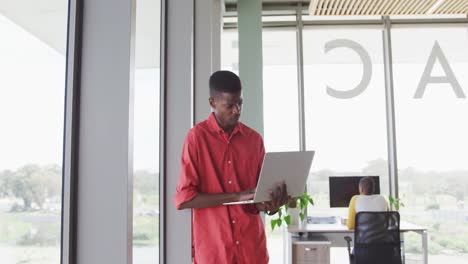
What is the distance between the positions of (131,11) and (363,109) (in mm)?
4206

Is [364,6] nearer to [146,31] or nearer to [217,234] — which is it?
[146,31]

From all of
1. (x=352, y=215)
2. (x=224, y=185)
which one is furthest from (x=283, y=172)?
(x=352, y=215)

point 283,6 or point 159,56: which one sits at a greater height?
point 283,6

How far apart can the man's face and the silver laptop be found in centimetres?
29

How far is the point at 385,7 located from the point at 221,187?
145 inches

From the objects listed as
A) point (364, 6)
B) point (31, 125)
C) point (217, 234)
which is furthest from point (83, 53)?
point (364, 6)

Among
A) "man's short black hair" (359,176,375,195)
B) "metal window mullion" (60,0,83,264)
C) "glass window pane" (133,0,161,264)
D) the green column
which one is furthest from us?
the green column

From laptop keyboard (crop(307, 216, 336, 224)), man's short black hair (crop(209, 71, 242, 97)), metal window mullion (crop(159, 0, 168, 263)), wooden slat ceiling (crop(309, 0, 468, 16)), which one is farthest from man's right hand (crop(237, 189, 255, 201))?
wooden slat ceiling (crop(309, 0, 468, 16))

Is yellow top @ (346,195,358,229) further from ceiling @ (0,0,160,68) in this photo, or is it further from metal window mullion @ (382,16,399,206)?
ceiling @ (0,0,160,68)

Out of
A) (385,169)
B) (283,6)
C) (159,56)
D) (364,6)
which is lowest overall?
(385,169)

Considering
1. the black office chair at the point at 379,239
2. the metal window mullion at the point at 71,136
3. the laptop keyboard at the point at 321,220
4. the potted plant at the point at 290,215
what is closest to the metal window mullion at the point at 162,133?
A: the metal window mullion at the point at 71,136

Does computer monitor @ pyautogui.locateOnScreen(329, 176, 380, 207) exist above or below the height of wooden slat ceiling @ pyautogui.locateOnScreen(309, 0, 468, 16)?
below

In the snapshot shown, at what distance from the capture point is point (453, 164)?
16.7 feet

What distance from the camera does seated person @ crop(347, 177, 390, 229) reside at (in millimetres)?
3828
